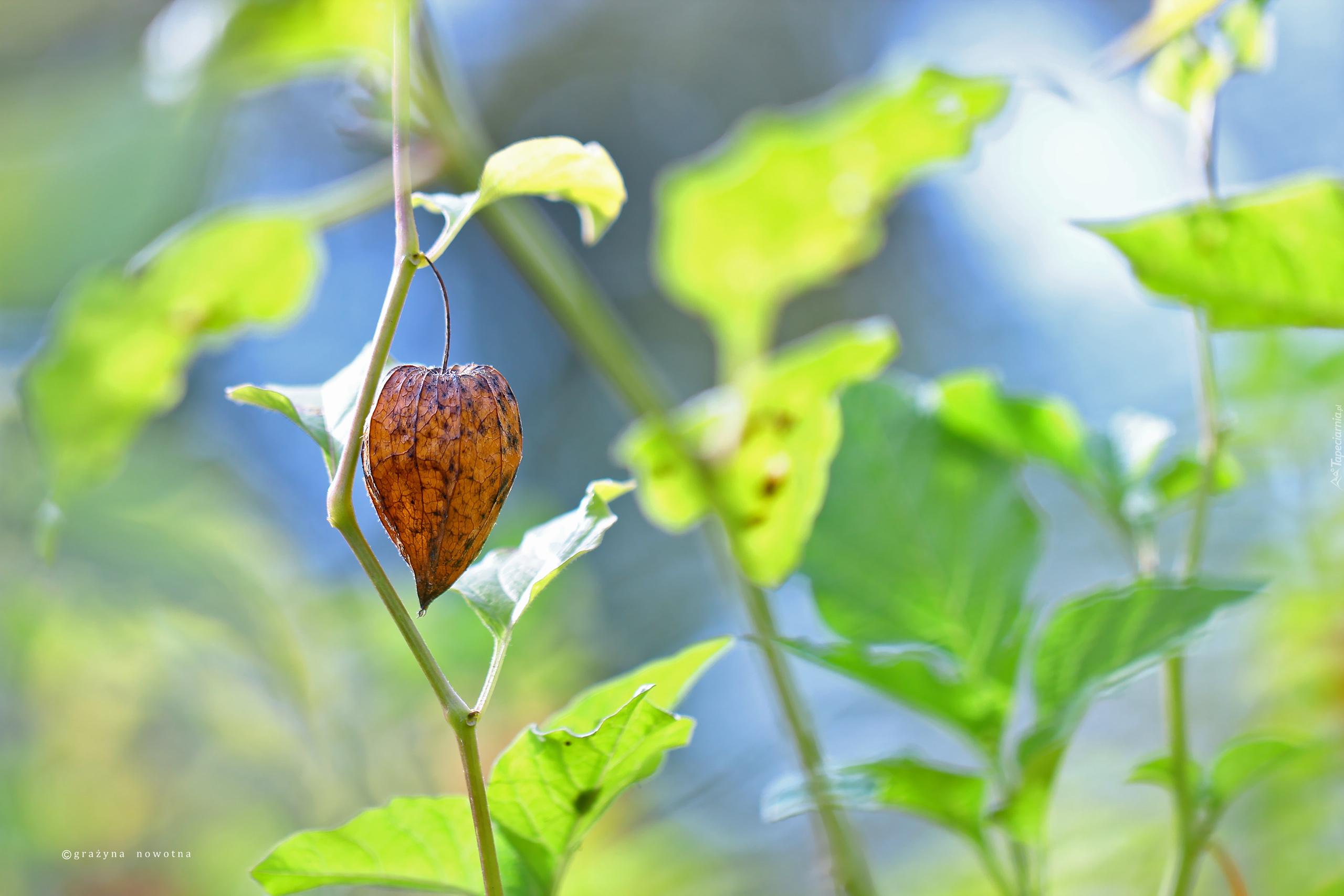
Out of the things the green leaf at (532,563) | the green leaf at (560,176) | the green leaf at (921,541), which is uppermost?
the green leaf at (560,176)

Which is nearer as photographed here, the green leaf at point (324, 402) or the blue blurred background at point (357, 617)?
the green leaf at point (324, 402)

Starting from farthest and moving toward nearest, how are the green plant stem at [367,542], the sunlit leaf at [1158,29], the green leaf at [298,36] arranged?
the green leaf at [298,36], the sunlit leaf at [1158,29], the green plant stem at [367,542]

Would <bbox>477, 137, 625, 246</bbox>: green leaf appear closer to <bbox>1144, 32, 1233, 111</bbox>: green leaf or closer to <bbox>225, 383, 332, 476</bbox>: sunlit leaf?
<bbox>225, 383, 332, 476</bbox>: sunlit leaf

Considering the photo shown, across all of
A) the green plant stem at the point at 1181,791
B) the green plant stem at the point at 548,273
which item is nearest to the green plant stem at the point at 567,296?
the green plant stem at the point at 548,273

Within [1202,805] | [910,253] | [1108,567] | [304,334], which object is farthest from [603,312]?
[910,253]

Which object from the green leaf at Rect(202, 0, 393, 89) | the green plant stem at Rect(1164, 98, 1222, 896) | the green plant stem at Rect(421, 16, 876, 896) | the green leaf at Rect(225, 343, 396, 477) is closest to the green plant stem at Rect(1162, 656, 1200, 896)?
→ the green plant stem at Rect(1164, 98, 1222, 896)

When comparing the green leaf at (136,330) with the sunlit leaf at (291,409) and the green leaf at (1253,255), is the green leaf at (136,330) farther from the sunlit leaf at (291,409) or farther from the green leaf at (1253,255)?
the green leaf at (1253,255)

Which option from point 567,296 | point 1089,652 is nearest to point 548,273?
point 567,296

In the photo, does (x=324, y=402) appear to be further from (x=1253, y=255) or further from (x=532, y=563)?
(x=1253, y=255)
